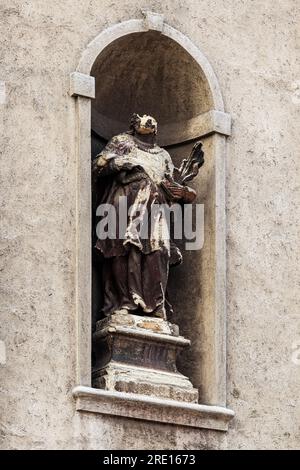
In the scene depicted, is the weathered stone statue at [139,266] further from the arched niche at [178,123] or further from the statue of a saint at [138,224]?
the arched niche at [178,123]

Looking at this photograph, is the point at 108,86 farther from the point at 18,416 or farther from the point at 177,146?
the point at 18,416

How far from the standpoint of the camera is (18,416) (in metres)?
15.2

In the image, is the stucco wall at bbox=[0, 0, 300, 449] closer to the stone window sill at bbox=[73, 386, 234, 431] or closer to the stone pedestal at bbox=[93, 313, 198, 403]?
the stone window sill at bbox=[73, 386, 234, 431]

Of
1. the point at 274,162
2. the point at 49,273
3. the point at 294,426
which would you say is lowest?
the point at 294,426

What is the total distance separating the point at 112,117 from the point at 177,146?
1.94ft

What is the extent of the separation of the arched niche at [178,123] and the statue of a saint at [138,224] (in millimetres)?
252

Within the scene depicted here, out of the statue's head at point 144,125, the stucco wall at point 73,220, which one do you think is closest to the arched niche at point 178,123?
the stucco wall at point 73,220

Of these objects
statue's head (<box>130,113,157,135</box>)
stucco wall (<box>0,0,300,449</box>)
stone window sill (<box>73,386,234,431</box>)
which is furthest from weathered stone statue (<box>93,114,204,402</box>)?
stucco wall (<box>0,0,300,449</box>)

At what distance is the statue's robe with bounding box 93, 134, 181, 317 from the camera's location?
16266 millimetres

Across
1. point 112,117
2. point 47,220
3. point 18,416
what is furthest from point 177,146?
point 18,416

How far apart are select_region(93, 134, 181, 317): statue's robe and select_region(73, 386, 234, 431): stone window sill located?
31.6 inches

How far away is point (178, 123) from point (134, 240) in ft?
4.79

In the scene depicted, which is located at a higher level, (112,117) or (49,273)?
(112,117)

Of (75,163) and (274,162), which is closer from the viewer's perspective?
(75,163)
